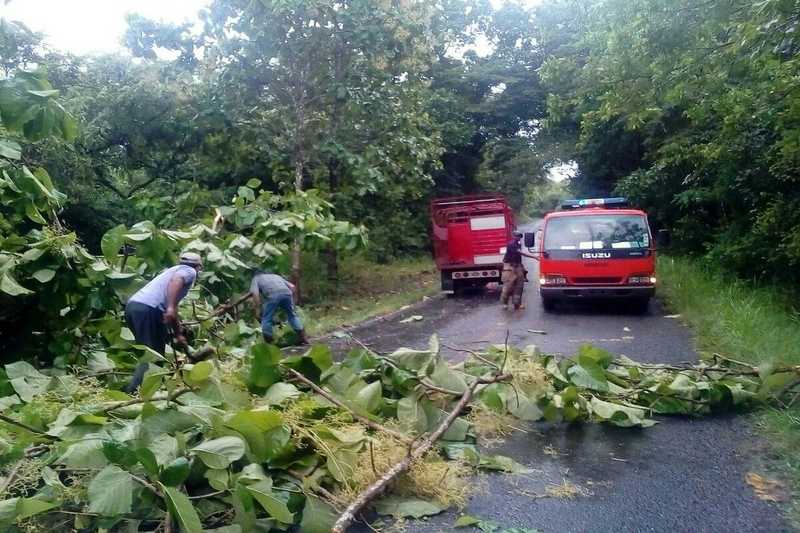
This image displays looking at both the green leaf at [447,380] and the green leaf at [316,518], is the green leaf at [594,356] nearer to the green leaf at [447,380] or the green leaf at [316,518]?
the green leaf at [447,380]

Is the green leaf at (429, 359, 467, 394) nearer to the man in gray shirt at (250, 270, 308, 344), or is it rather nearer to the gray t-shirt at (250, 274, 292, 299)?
the man in gray shirt at (250, 270, 308, 344)

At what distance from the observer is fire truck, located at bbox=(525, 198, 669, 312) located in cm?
1332

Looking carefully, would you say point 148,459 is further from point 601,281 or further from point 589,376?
point 601,281

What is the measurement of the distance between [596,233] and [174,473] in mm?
11287

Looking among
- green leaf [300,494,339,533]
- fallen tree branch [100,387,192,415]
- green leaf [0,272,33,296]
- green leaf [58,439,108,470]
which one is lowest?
green leaf [300,494,339,533]

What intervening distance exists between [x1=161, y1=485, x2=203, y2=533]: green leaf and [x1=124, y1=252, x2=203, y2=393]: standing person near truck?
3.15m

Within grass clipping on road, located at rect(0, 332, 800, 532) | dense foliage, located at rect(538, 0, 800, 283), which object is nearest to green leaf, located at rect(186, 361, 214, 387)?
grass clipping on road, located at rect(0, 332, 800, 532)

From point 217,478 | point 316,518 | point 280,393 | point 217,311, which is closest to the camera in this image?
point 217,478

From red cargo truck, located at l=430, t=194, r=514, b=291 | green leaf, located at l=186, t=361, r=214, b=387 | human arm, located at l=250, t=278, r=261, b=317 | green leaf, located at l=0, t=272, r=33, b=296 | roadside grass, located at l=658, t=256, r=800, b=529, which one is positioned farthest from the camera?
red cargo truck, located at l=430, t=194, r=514, b=291

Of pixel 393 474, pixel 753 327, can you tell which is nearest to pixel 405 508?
pixel 393 474

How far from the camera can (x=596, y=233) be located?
1370 centimetres

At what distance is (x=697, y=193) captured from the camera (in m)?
→ 17.5

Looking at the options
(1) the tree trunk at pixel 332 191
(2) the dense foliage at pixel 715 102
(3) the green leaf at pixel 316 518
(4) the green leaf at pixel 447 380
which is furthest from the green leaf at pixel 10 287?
(1) the tree trunk at pixel 332 191

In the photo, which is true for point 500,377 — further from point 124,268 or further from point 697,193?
point 697,193
